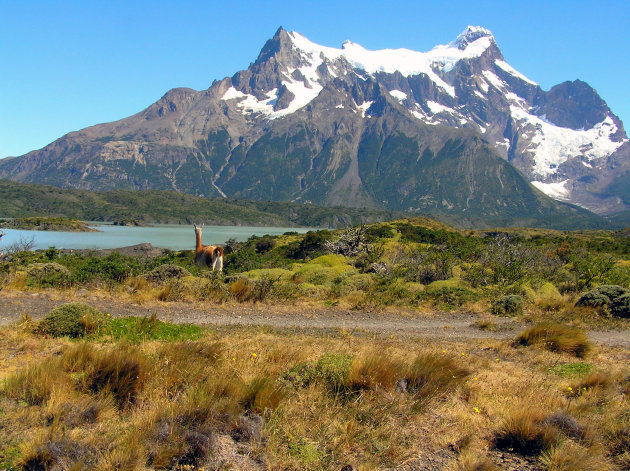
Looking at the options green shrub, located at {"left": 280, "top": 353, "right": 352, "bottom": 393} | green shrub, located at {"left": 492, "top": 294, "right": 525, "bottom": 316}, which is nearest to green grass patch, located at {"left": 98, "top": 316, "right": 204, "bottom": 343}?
green shrub, located at {"left": 280, "top": 353, "right": 352, "bottom": 393}

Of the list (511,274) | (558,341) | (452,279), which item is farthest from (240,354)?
(511,274)

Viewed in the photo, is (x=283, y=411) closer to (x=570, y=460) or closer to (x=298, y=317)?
(x=570, y=460)

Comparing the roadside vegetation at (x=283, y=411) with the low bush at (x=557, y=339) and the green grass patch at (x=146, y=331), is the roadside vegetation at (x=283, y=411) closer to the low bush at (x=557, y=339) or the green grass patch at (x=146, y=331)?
the green grass patch at (x=146, y=331)

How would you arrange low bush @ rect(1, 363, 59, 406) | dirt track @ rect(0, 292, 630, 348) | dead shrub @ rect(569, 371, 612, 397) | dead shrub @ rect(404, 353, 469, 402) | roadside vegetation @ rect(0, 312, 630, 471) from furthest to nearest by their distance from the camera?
dirt track @ rect(0, 292, 630, 348) → dead shrub @ rect(569, 371, 612, 397) → dead shrub @ rect(404, 353, 469, 402) → low bush @ rect(1, 363, 59, 406) → roadside vegetation @ rect(0, 312, 630, 471)

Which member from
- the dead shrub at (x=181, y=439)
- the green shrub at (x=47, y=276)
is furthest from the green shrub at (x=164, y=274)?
the dead shrub at (x=181, y=439)

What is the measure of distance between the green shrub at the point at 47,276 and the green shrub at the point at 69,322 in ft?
16.9

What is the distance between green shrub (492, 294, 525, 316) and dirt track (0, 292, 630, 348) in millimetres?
763

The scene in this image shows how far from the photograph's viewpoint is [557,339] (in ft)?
29.9

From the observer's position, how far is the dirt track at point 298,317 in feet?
32.1

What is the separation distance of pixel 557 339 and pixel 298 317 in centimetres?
560

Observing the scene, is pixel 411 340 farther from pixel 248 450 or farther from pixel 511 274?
pixel 511 274

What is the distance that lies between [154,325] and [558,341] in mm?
7688

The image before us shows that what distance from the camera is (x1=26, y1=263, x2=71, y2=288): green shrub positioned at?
39.9 feet

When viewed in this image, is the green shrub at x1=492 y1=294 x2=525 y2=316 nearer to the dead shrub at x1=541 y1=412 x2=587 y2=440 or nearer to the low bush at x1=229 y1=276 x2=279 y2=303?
the low bush at x1=229 y1=276 x2=279 y2=303
